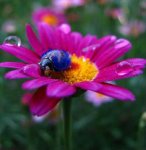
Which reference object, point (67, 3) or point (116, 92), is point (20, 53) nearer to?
point (116, 92)

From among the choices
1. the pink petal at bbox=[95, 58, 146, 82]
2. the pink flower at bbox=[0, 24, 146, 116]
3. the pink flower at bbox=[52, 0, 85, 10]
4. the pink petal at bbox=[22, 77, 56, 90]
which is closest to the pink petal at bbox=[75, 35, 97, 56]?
the pink flower at bbox=[0, 24, 146, 116]

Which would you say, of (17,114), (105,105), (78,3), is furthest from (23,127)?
(78,3)

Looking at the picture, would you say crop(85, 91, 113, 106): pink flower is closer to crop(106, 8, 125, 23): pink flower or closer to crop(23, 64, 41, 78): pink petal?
crop(106, 8, 125, 23): pink flower

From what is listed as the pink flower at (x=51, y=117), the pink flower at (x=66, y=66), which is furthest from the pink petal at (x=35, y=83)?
the pink flower at (x=51, y=117)

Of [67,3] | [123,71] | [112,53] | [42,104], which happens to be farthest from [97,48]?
[67,3]

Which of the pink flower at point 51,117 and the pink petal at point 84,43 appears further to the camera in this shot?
the pink flower at point 51,117

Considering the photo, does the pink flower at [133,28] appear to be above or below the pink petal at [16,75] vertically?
below

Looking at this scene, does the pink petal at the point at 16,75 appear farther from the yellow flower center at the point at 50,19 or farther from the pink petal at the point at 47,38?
the yellow flower center at the point at 50,19

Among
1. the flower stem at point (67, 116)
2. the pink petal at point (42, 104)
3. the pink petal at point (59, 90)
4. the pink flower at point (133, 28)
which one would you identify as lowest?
the pink flower at point (133, 28)
